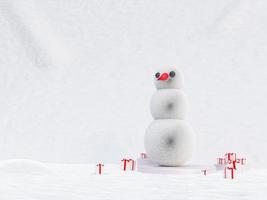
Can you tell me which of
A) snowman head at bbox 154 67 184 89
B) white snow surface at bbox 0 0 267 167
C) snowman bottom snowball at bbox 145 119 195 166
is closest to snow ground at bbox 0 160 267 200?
snowman bottom snowball at bbox 145 119 195 166

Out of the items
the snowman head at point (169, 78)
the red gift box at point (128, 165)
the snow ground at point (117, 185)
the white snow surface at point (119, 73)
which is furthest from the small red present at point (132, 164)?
the white snow surface at point (119, 73)

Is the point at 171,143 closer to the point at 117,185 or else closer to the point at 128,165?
the point at 128,165

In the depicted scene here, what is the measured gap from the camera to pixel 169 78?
1.92 metres

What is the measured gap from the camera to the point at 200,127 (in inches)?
100.0

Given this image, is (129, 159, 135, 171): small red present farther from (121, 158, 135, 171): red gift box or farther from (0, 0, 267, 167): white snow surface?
(0, 0, 267, 167): white snow surface

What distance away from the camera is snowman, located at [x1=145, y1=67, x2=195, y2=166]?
181cm

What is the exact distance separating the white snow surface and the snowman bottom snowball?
0.71 metres

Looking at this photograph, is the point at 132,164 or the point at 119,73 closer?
the point at 132,164

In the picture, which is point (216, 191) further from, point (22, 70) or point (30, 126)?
point (22, 70)

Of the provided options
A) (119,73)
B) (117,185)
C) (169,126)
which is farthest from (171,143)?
(119,73)

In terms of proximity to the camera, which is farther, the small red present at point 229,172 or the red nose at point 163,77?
the red nose at point 163,77

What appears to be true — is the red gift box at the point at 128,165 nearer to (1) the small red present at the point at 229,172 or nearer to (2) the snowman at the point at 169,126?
(2) the snowman at the point at 169,126

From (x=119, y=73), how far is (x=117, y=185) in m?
1.34

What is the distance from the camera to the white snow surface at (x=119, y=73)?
254cm
